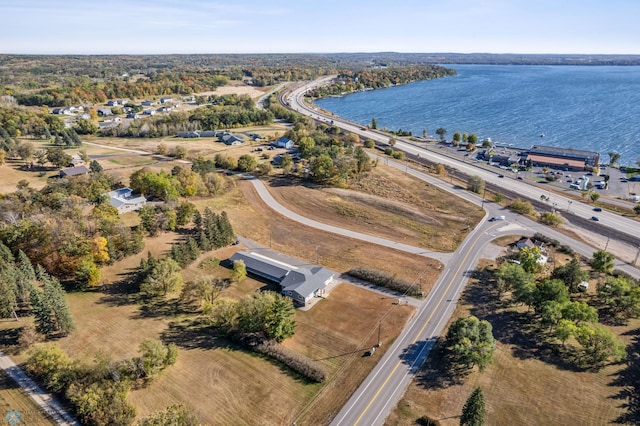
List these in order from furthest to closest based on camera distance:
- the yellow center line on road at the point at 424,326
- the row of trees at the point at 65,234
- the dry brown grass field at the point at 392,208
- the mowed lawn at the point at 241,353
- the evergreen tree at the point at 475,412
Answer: the dry brown grass field at the point at 392,208
the row of trees at the point at 65,234
the mowed lawn at the point at 241,353
the yellow center line on road at the point at 424,326
the evergreen tree at the point at 475,412

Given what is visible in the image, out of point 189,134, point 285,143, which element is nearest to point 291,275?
point 285,143

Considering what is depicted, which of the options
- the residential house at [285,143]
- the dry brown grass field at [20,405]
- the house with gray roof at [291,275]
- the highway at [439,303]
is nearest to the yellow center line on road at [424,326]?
the highway at [439,303]

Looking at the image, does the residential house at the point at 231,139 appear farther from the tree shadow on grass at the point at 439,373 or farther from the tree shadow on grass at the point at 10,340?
the tree shadow on grass at the point at 439,373

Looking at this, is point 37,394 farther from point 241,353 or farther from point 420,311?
point 420,311

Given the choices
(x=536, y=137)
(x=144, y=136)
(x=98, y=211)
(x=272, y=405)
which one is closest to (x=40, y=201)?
(x=98, y=211)

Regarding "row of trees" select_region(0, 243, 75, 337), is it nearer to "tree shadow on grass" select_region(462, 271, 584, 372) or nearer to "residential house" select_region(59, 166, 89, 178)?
"residential house" select_region(59, 166, 89, 178)

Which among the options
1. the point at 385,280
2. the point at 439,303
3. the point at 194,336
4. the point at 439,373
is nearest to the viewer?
the point at 439,373
